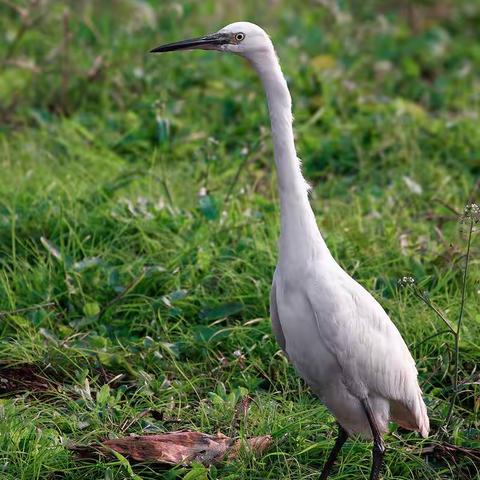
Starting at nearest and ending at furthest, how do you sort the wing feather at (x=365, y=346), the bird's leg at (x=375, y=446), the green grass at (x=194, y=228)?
the wing feather at (x=365, y=346) → the bird's leg at (x=375, y=446) → the green grass at (x=194, y=228)

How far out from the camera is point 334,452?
356 centimetres

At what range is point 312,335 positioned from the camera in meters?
3.34

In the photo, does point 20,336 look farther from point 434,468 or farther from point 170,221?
point 434,468

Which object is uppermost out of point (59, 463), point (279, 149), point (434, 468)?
point (279, 149)

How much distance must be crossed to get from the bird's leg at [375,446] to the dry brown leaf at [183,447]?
14.6 inches

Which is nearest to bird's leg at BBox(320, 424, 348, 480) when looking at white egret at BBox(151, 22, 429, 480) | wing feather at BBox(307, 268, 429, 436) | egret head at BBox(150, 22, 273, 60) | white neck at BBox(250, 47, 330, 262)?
white egret at BBox(151, 22, 429, 480)

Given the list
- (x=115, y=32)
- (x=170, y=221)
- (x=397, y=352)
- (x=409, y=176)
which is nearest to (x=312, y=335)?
(x=397, y=352)

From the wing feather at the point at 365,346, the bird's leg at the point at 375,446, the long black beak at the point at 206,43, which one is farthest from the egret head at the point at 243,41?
the bird's leg at the point at 375,446

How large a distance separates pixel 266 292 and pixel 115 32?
347 centimetres

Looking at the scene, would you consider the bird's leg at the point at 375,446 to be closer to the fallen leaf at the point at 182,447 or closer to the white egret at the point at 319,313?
the white egret at the point at 319,313

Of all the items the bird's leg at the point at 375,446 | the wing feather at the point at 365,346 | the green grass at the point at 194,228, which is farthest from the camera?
the green grass at the point at 194,228

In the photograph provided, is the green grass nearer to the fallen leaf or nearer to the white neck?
the fallen leaf

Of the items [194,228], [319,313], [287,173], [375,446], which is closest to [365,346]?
[319,313]

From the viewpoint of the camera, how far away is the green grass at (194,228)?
12.5ft
